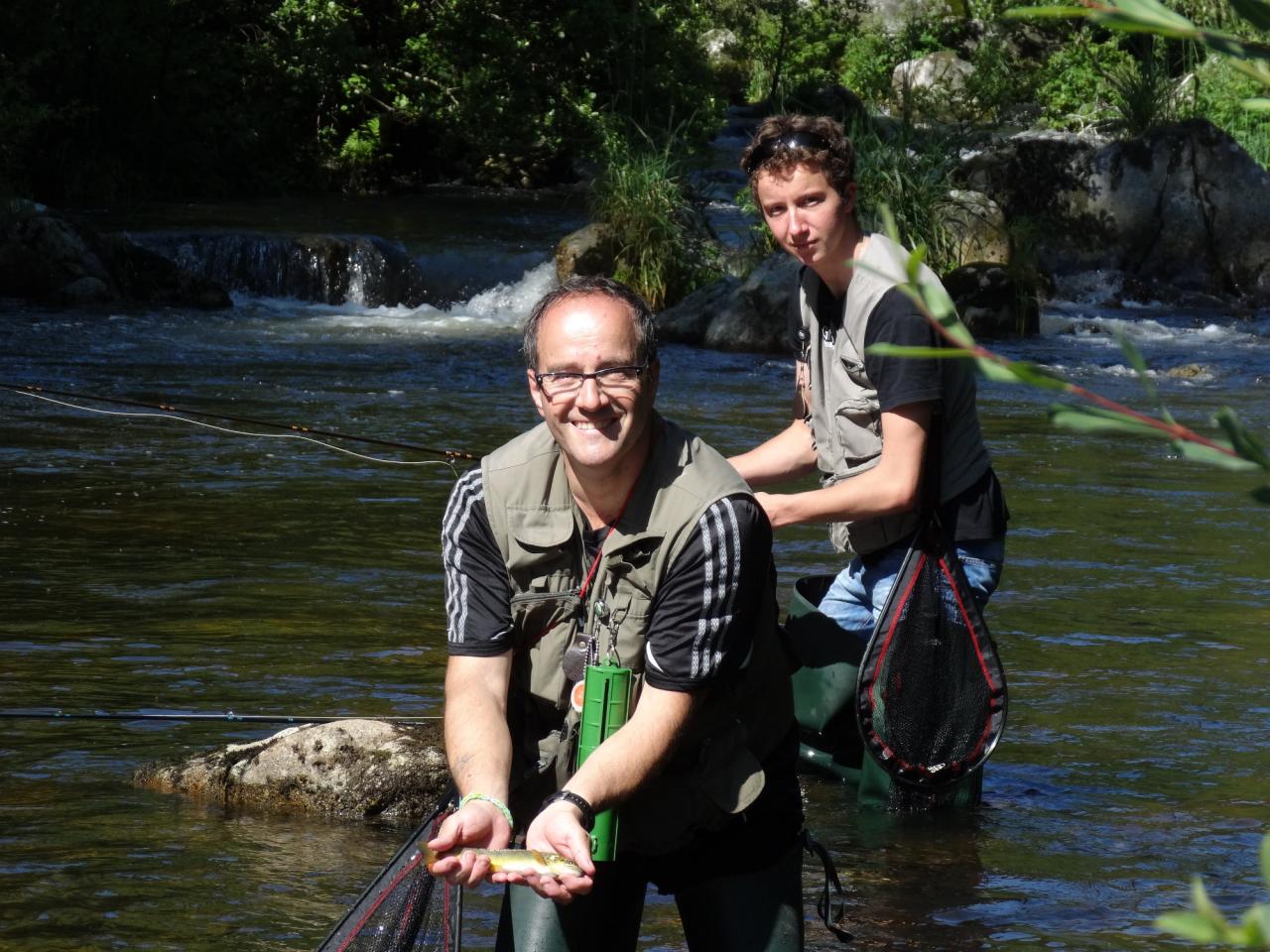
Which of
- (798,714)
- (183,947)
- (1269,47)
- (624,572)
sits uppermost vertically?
(1269,47)

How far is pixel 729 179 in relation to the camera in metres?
24.1

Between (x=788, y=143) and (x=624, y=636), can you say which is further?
(x=788, y=143)

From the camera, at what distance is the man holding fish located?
2.70 meters

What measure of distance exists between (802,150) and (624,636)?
1402 mm

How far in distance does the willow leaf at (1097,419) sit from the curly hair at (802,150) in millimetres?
2734

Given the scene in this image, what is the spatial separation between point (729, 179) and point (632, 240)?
681cm

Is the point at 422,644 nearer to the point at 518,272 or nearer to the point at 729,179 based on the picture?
the point at 518,272

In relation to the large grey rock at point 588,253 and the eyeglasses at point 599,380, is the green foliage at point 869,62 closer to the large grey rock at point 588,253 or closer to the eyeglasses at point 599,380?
the large grey rock at point 588,253

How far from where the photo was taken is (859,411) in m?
3.99

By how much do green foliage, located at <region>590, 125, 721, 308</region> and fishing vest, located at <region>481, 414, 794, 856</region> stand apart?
14639 mm

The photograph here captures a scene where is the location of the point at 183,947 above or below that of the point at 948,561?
below

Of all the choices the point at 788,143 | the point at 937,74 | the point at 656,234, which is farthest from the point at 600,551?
the point at 937,74

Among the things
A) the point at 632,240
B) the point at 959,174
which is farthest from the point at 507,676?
the point at 959,174

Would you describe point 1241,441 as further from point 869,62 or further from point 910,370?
point 869,62
